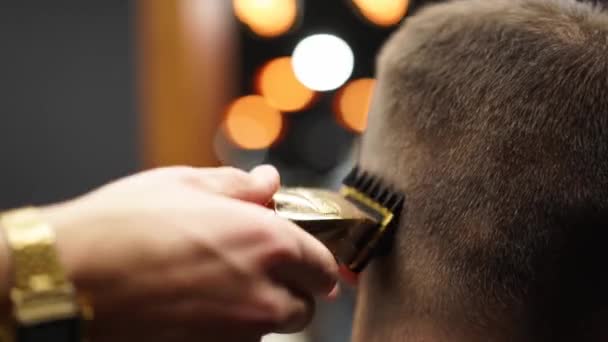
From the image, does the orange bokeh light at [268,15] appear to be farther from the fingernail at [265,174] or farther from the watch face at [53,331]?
the watch face at [53,331]

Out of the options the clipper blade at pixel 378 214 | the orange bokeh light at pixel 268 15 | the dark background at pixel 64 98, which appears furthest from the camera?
the orange bokeh light at pixel 268 15

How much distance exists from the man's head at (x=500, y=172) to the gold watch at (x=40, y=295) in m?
0.40

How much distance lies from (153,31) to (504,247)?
2292mm

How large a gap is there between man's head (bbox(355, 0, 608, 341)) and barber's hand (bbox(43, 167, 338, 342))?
0.19 metres

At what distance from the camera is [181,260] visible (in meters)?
0.69

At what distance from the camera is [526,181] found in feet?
2.73

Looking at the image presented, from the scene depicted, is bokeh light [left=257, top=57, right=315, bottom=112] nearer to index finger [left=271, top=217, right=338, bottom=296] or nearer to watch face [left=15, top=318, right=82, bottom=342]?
index finger [left=271, top=217, right=338, bottom=296]

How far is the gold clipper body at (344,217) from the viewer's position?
84 centimetres

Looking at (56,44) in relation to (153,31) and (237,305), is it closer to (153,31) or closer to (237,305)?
(153,31)

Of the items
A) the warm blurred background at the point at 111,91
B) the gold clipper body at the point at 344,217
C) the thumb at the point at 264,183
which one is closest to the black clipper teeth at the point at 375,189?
the gold clipper body at the point at 344,217

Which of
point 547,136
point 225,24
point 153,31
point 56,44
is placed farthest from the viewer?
point 225,24

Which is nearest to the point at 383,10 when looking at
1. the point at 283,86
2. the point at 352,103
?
the point at 352,103

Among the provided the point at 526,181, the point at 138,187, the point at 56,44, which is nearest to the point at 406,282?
the point at 526,181

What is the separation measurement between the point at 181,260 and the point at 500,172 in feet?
1.13
